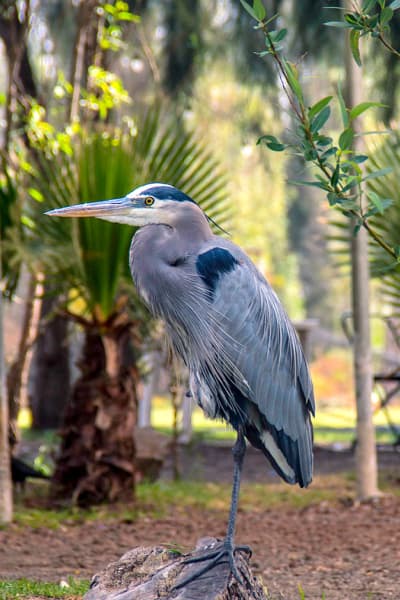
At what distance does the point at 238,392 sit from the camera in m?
3.87

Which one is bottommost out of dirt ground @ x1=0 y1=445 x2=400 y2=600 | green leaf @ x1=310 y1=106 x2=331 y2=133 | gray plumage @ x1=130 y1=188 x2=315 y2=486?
dirt ground @ x1=0 y1=445 x2=400 y2=600

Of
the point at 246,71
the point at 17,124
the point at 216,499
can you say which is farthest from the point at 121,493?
the point at 246,71

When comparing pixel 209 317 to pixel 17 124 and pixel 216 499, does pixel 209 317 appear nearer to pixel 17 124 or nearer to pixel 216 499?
pixel 216 499

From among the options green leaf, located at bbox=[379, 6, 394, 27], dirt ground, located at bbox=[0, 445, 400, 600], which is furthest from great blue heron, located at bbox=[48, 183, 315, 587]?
green leaf, located at bbox=[379, 6, 394, 27]

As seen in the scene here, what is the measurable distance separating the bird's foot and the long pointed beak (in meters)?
1.33

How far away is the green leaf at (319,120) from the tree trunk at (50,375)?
8.84m

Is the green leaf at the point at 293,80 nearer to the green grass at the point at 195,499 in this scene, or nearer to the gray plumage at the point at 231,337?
the gray plumage at the point at 231,337

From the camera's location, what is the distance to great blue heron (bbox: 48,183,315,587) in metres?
3.63

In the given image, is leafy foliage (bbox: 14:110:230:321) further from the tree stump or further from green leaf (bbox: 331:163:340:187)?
green leaf (bbox: 331:163:340:187)

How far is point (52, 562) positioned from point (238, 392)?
179cm

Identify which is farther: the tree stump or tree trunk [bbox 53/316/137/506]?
tree trunk [bbox 53/316/137/506]

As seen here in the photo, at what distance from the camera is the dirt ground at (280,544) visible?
454 cm

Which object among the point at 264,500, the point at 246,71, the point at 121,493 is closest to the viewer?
the point at 121,493

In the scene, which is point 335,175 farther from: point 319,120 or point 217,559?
point 217,559
